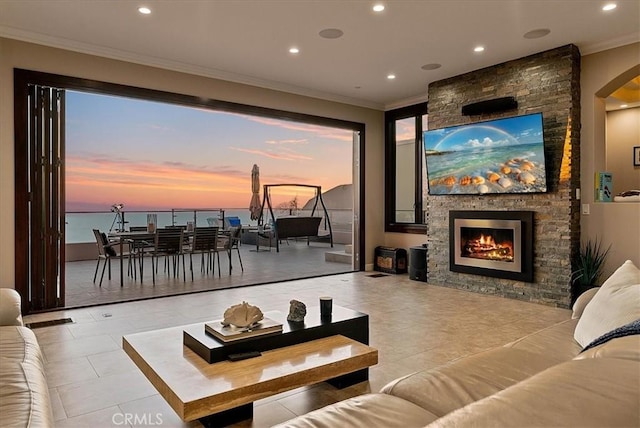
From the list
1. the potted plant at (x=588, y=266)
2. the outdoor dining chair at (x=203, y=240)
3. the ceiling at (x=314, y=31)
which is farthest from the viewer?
the outdoor dining chair at (x=203, y=240)

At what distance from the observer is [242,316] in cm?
250

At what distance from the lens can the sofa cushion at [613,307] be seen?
73.4 inches

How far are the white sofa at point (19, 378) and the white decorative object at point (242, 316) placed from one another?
36.8 inches

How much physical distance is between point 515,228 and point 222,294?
3982 millimetres

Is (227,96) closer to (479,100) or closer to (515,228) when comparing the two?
(479,100)

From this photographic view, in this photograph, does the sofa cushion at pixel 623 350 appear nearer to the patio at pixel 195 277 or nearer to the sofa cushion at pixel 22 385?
the sofa cushion at pixel 22 385

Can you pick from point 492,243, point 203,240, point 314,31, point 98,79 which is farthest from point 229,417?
point 203,240

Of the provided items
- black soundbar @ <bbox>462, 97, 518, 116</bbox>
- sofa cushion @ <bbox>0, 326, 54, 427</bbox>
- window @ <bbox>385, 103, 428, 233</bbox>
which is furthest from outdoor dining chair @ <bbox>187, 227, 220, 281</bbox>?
sofa cushion @ <bbox>0, 326, 54, 427</bbox>

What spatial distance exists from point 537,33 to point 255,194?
8662 mm

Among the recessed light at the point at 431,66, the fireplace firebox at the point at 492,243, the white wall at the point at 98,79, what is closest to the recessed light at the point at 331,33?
the recessed light at the point at 431,66

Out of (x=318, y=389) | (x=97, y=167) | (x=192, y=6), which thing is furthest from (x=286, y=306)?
(x=97, y=167)

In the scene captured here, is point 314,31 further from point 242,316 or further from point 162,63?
point 242,316

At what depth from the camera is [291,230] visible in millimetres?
11555

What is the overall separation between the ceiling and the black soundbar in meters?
0.52
